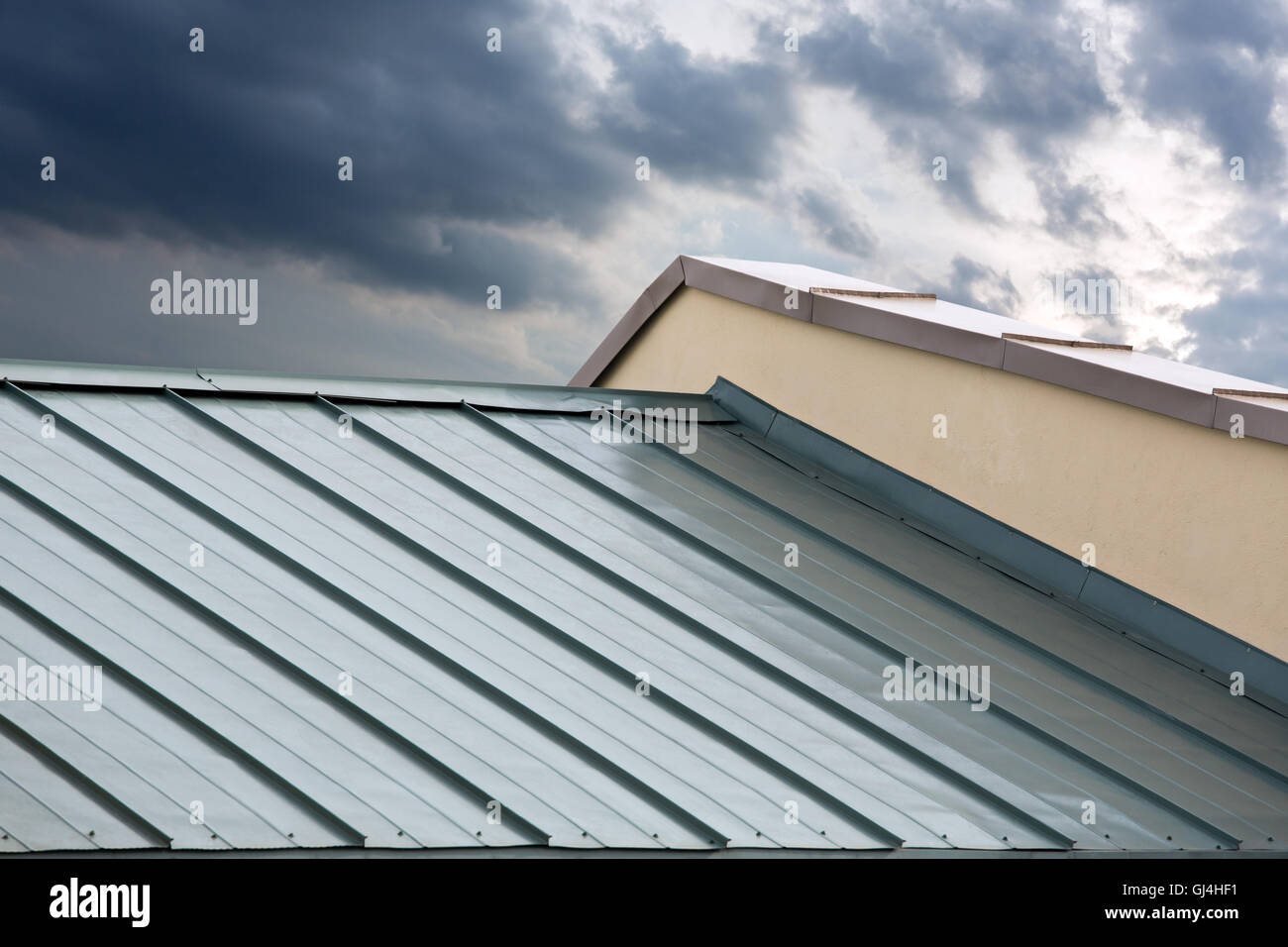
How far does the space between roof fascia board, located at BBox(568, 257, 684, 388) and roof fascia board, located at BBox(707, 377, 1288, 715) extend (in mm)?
1462

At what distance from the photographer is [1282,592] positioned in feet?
23.0

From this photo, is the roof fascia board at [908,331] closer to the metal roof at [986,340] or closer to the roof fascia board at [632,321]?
the metal roof at [986,340]

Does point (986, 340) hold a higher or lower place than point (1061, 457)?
higher

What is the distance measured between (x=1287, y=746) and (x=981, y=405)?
3.04 m

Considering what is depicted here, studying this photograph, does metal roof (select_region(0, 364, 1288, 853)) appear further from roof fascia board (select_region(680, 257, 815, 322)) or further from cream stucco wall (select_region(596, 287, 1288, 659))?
roof fascia board (select_region(680, 257, 815, 322))

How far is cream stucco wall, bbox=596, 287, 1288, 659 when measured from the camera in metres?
7.14

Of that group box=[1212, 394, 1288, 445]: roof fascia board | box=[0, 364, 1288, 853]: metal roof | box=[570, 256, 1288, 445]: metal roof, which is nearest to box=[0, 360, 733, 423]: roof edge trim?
box=[0, 364, 1288, 853]: metal roof

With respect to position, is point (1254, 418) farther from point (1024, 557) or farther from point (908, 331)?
point (908, 331)

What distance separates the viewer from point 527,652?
579 cm

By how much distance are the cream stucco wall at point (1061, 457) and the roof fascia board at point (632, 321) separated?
0.68 metres

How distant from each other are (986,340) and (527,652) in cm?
448

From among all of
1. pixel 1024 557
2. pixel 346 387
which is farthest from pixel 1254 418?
pixel 346 387

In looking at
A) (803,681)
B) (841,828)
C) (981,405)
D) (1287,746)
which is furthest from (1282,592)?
(841,828)

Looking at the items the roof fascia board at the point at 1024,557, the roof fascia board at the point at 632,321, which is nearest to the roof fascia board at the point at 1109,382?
the roof fascia board at the point at 1024,557
